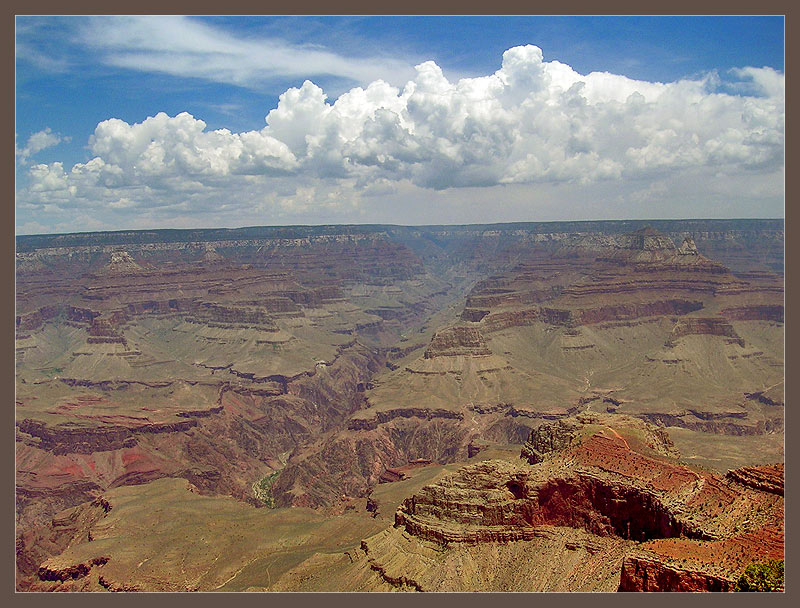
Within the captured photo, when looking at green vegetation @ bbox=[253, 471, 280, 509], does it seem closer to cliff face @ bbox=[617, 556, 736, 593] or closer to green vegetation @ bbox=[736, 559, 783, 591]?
cliff face @ bbox=[617, 556, 736, 593]

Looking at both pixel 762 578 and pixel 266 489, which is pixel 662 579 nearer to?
pixel 762 578

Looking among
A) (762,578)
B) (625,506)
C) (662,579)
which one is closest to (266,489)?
(625,506)

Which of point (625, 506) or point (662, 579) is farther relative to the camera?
point (625, 506)

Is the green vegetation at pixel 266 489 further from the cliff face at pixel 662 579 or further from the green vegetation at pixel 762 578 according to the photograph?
the green vegetation at pixel 762 578

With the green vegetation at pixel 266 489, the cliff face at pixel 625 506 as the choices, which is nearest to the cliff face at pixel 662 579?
the cliff face at pixel 625 506

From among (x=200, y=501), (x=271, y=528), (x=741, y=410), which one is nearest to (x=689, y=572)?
(x=271, y=528)

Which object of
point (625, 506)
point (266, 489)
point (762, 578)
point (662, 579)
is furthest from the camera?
point (266, 489)

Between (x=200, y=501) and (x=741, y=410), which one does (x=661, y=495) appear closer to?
(x=200, y=501)
